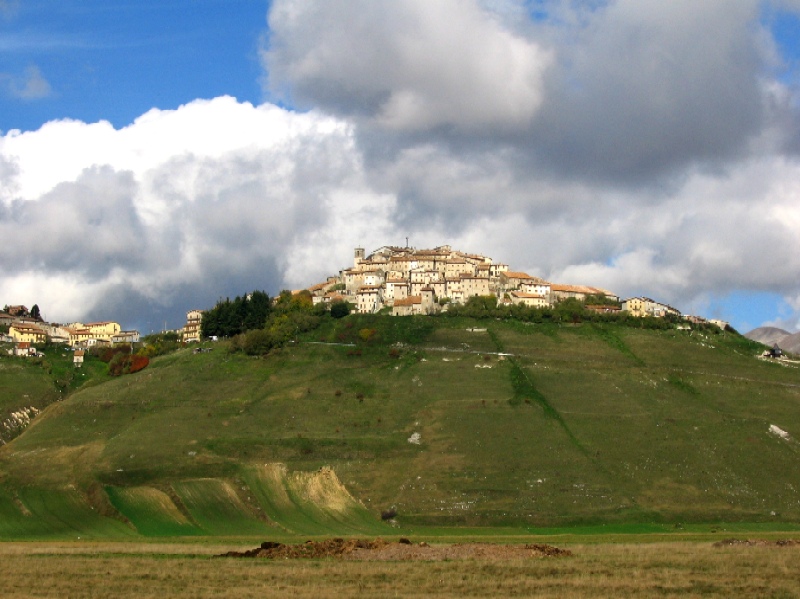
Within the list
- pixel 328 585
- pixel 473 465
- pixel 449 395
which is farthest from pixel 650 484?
pixel 328 585

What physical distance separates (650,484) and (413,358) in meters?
45.4

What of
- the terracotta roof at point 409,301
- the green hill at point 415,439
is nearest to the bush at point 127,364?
the green hill at point 415,439

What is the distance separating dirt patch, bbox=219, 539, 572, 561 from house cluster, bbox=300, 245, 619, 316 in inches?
4004

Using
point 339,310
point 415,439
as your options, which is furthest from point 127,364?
point 415,439

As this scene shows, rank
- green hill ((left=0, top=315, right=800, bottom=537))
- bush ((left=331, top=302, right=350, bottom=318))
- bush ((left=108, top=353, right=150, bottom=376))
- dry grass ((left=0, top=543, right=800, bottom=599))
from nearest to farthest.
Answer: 1. dry grass ((left=0, top=543, right=800, bottom=599))
2. green hill ((left=0, top=315, right=800, bottom=537))
3. bush ((left=108, top=353, right=150, bottom=376))
4. bush ((left=331, top=302, right=350, bottom=318))

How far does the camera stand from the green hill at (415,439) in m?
87.1

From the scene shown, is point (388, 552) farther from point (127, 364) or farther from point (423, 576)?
point (127, 364)

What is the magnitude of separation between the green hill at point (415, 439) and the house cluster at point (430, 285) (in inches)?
1009

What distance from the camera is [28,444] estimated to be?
4343 inches

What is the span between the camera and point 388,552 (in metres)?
56.8

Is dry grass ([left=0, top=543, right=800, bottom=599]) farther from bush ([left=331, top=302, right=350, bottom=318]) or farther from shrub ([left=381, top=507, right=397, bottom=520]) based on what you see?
bush ([left=331, top=302, right=350, bottom=318])

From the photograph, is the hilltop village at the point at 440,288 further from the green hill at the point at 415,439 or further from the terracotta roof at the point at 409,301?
the green hill at the point at 415,439

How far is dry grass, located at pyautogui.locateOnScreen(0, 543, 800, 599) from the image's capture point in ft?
146

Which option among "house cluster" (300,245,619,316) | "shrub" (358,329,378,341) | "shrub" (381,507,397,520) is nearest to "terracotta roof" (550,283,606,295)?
"house cluster" (300,245,619,316)
